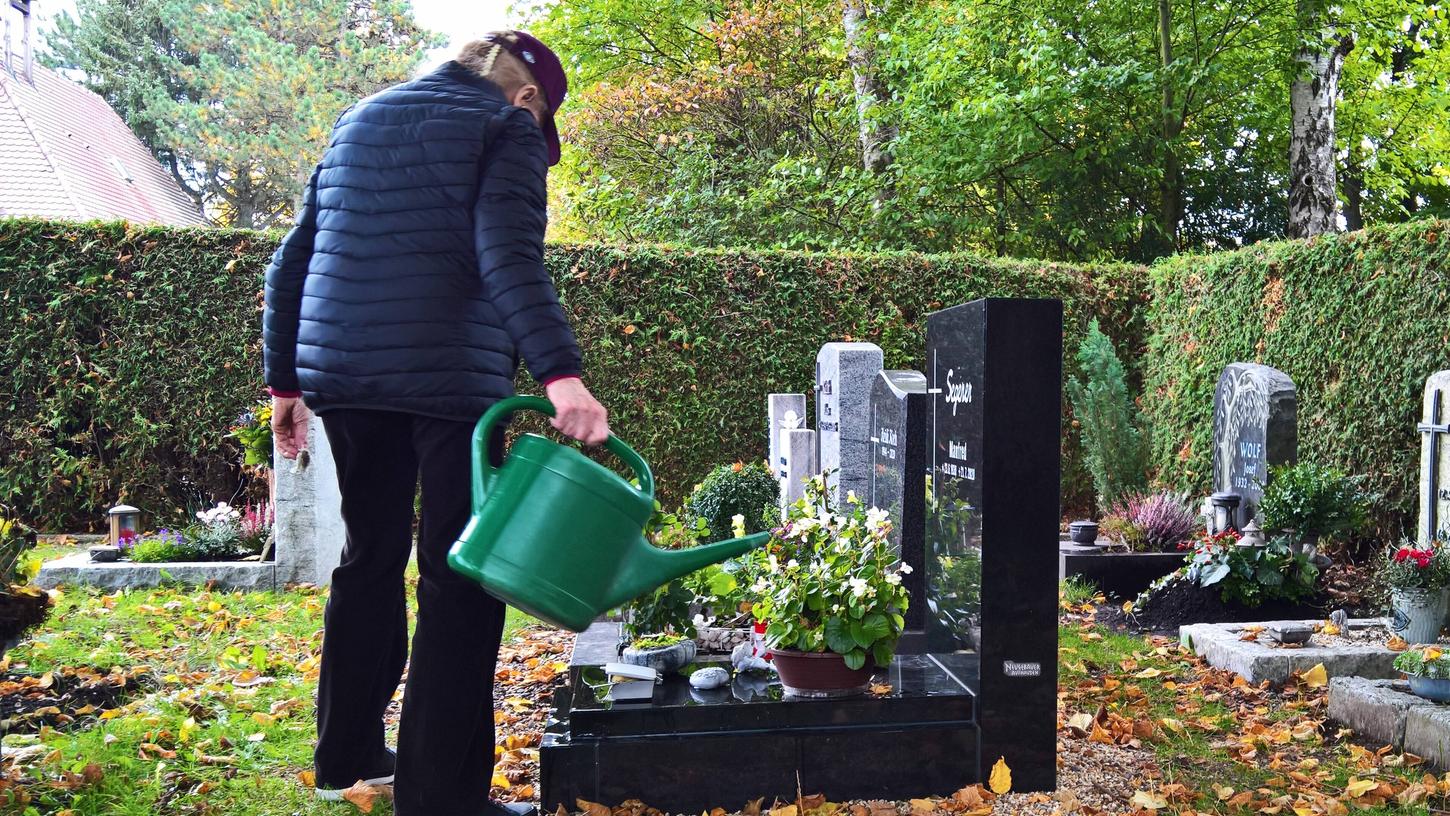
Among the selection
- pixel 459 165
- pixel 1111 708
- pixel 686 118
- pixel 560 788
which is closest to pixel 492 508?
pixel 459 165

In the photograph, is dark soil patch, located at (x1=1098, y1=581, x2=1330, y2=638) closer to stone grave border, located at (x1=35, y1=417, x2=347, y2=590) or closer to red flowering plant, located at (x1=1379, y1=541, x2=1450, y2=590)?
red flowering plant, located at (x1=1379, y1=541, x2=1450, y2=590)

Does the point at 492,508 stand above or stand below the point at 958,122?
below

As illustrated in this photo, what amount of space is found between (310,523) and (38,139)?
42.5 feet

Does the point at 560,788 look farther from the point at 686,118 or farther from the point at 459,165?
the point at 686,118

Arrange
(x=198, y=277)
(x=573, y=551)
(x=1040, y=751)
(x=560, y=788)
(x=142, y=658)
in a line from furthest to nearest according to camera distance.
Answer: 1. (x=198, y=277)
2. (x=142, y=658)
3. (x=1040, y=751)
4. (x=560, y=788)
5. (x=573, y=551)

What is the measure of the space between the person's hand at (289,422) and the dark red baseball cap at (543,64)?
2.97ft

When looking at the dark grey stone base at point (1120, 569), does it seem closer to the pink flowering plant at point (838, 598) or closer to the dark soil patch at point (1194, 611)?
the dark soil patch at point (1194, 611)

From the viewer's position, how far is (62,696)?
3727 millimetres

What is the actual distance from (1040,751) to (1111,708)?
3.11ft

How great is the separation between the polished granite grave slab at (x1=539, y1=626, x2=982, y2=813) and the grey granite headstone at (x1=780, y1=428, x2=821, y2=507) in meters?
3.61

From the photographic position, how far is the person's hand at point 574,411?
214cm

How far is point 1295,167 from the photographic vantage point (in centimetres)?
1087

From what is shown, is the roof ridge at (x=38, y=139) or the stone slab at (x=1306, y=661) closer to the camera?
the stone slab at (x=1306, y=661)

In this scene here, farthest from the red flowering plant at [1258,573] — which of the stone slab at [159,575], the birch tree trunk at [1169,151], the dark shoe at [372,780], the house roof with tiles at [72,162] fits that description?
the house roof with tiles at [72,162]
